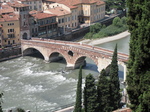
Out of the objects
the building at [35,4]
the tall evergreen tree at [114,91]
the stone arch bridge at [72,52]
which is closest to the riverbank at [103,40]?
the stone arch bridge at [72,52]

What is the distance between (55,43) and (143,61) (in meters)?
34.5

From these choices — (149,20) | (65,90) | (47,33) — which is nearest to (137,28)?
(149,20)

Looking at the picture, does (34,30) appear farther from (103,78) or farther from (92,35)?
(103,78)

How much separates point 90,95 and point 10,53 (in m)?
30.4

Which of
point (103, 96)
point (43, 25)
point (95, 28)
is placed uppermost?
point (43, 25)

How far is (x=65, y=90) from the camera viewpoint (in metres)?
41.8

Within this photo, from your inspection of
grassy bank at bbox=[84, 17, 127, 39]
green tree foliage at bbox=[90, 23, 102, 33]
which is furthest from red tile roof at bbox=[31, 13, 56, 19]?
green tree foliage at bbox=[90, 23, 102, 33]

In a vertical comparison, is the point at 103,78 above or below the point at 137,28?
below

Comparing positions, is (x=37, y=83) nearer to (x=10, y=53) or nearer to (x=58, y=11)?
(x=10, y=53)

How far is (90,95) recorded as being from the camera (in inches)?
1140

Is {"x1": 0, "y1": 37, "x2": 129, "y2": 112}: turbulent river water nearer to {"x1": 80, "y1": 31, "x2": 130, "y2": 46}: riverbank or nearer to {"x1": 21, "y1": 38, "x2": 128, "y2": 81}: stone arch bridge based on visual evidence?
{"x1": 21, "y1": 38, "x2": 128, "y2": 81}: stone arch bridge

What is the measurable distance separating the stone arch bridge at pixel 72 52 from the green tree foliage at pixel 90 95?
1333 centimetres

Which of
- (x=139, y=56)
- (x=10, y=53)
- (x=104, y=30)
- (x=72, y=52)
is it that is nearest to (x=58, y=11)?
(x=104, y=30)

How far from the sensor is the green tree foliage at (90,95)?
28891 millimetres
